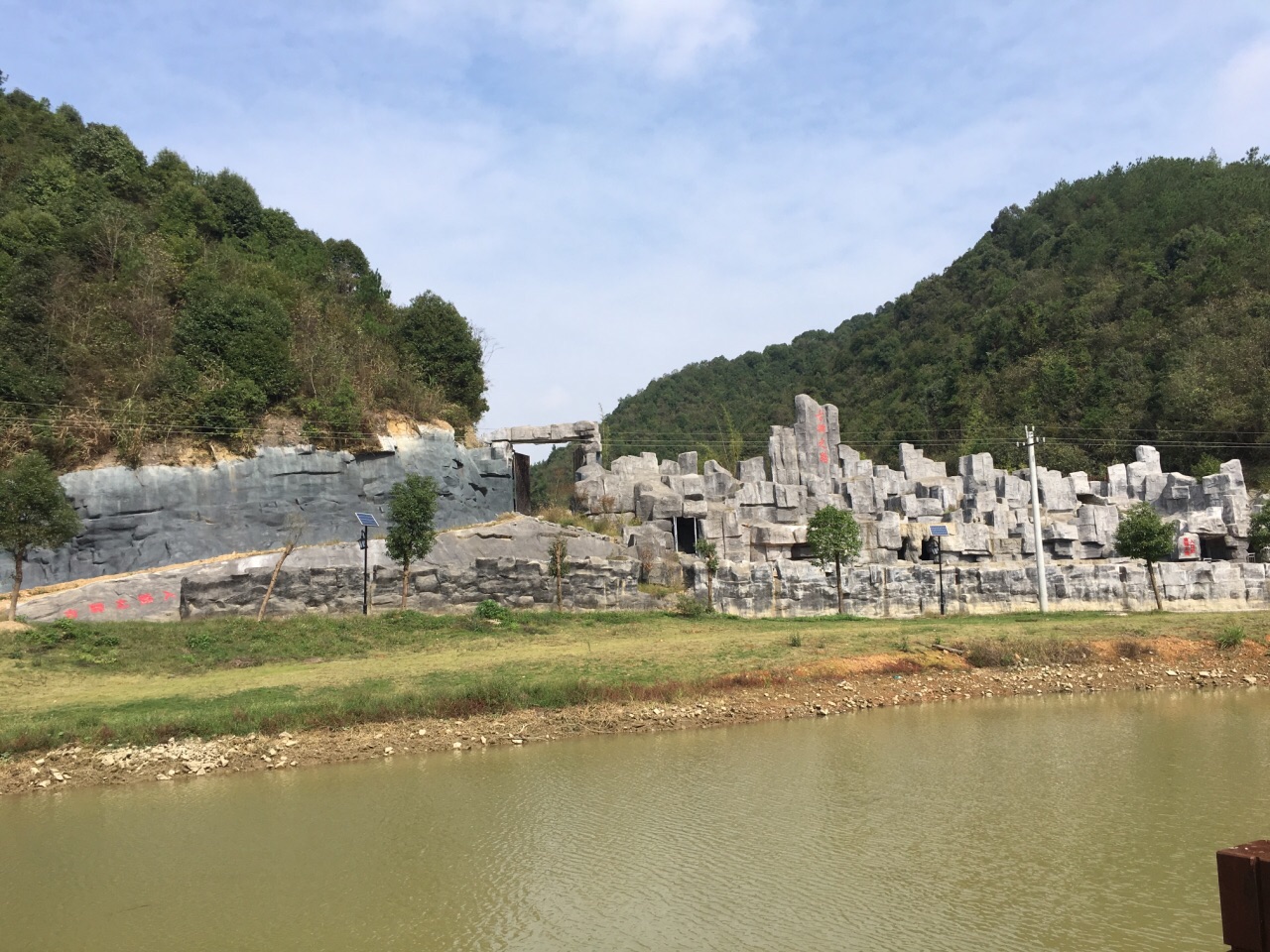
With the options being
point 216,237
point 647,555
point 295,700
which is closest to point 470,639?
point 295,700

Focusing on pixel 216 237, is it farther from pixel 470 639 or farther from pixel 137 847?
pixel 137 847

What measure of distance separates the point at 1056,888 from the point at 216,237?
39319mm

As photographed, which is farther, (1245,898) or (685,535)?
(685,535)

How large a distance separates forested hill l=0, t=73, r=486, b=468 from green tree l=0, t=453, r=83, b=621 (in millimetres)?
4829

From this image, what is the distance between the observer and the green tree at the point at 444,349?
36906 millimetres

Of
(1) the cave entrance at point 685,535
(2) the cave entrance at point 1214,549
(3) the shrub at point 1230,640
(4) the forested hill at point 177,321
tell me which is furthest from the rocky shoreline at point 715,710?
(4) the forested hill at point 177,321

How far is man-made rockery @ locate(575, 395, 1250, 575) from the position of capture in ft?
112

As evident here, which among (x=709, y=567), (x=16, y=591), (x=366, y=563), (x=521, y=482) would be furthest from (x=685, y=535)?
(x=16, y=591)

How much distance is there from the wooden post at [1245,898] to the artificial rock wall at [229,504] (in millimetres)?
26963

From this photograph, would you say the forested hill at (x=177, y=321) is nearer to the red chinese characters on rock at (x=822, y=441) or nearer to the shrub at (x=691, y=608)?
the shrub at (x=691, y=608)

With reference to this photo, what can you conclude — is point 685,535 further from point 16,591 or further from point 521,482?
point 16,591

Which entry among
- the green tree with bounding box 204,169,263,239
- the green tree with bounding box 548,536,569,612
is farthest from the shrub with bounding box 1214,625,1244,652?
the green tree with bounding box 204,169,263,239

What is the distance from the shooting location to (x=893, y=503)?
3725cm

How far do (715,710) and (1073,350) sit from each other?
1981 inches
